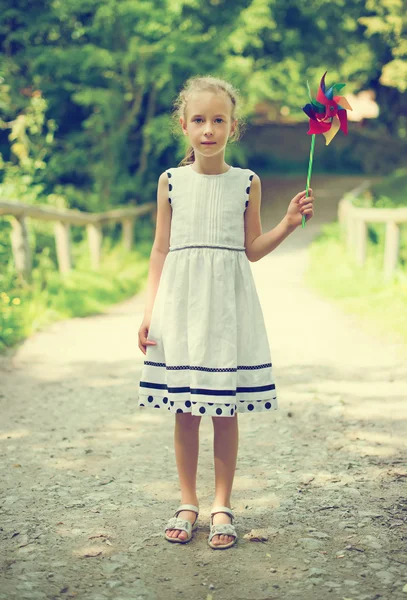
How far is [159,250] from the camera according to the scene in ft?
9.30

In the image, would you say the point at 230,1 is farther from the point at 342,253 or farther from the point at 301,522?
the point at 301,522

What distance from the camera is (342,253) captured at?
1118 cm

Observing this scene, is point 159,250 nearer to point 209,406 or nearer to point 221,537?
point 209,406

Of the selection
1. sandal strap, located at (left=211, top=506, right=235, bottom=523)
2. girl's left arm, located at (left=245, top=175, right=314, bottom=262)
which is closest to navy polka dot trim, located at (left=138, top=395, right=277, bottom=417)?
sandal strap, located at (left=211, top=506, right=235, bottom=523)

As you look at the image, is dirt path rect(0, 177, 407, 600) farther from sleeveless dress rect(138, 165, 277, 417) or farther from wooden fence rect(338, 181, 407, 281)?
wooden fence rect(338, 181, 407, 281)

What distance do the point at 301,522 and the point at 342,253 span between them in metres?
8.64

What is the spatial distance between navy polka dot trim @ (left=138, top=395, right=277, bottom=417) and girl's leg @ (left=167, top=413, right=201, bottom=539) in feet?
0.34

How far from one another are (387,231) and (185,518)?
236 inches

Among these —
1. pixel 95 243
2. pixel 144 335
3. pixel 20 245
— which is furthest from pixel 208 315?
pixel 95 243

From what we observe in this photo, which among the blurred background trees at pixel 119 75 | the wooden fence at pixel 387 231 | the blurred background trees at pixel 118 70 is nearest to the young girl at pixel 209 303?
the wooden fence at pixel 387 231

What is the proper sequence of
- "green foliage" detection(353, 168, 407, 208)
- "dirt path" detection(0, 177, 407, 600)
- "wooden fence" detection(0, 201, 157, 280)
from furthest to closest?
1. "green foliage" detection(353, 168, 407, 208)
2. "wooden fence" detection(0, 201, 157, 280)
3. "dirt path" detection(0, 177, 407, 600)

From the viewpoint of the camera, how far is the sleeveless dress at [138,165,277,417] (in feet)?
8.68

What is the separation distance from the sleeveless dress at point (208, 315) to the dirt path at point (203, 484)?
0.50m

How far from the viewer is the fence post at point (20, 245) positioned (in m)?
7.23
